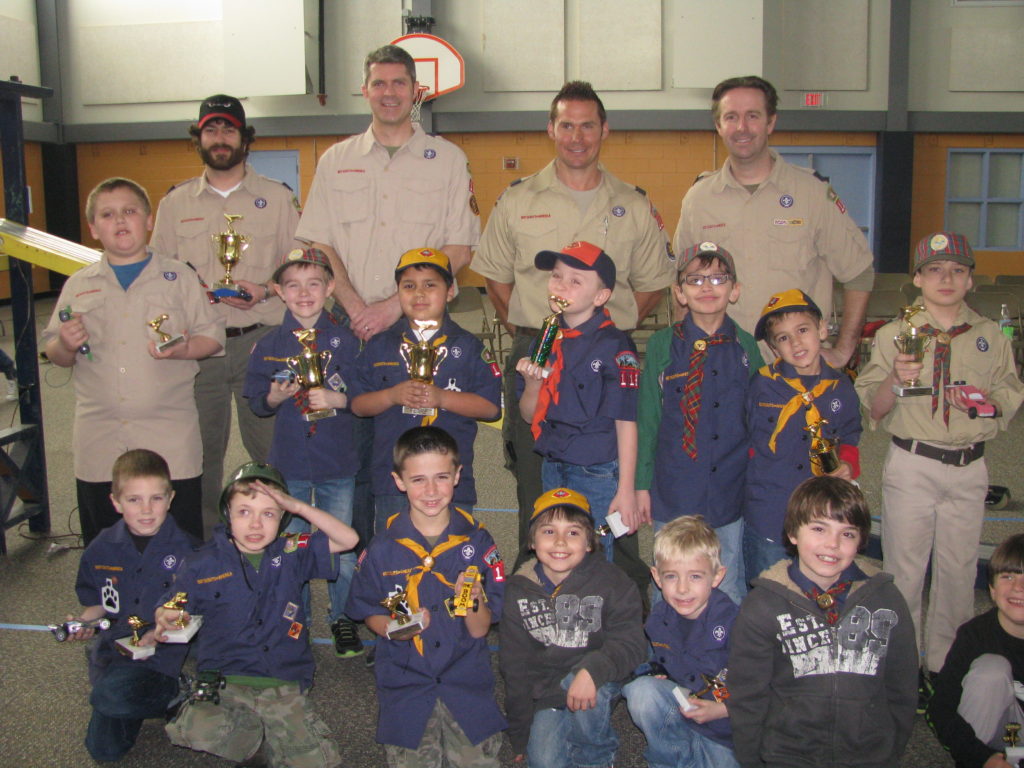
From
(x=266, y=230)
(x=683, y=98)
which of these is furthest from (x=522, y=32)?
(x=266, y=230)

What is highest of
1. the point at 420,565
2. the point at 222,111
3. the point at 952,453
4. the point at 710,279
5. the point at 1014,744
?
the point at 222,111

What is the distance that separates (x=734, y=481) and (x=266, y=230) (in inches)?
106

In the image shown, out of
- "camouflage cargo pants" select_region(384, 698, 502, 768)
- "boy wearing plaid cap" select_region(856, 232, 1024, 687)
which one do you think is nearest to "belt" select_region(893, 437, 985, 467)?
"boy wearing plaid cap" select_region(856, 232, 1024, 687)

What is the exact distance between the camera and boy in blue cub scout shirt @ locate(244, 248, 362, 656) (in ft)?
12.1

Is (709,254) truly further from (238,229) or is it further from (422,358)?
(238,229)

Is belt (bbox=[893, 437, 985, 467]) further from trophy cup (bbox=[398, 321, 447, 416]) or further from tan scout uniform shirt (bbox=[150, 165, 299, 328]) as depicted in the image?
tan scout uniform shirt (bbox=[150, 165, 299, 328])

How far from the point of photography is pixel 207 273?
4508 millimetres

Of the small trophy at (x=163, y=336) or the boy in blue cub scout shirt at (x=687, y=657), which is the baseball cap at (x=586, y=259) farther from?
the small trophy at (x=163, y=336)

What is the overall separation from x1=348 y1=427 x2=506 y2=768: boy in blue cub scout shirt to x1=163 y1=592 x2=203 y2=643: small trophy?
1.64 ft

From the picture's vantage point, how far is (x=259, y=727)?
2.93 m

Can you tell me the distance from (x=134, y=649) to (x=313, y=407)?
1.13 metres

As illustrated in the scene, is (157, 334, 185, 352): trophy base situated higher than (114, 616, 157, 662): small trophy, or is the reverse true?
(157, 334, 185, 352): trophy base

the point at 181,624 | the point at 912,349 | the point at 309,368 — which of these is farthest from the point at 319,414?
the point at 912,349

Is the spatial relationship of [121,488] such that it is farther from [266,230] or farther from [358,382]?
[266,230]
